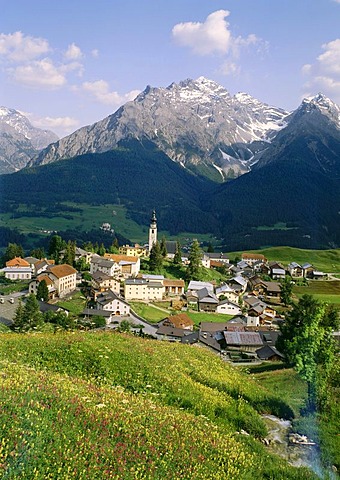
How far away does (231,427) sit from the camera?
→ 14.2m

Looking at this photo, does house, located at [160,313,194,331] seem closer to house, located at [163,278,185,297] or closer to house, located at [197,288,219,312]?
house, located at [197,288,219,312]

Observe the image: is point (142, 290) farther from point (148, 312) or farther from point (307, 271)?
point (307, 271)

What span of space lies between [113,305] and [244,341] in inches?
986

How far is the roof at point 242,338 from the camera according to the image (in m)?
60.9

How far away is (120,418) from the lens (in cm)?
1189

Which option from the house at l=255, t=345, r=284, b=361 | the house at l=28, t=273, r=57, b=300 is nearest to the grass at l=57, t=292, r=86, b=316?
the house at l=28, t=273, r=57, b=300

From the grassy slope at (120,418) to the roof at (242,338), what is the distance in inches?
1681

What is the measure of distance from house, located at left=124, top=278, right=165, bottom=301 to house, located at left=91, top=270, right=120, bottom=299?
2.32 m

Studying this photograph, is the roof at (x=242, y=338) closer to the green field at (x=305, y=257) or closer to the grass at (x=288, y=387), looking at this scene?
the grass at (x=288, y=387)

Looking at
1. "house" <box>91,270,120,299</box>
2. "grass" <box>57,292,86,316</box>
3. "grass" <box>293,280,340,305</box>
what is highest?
"house" <box>91,270,120,299</box>

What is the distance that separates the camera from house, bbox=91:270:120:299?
8454 cm

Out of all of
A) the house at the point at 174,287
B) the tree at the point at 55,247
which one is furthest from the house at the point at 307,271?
the tree at the point at 55,247

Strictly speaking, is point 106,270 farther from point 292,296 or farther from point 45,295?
point 292,296

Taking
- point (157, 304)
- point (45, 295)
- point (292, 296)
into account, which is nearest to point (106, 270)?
point (157, 304)
